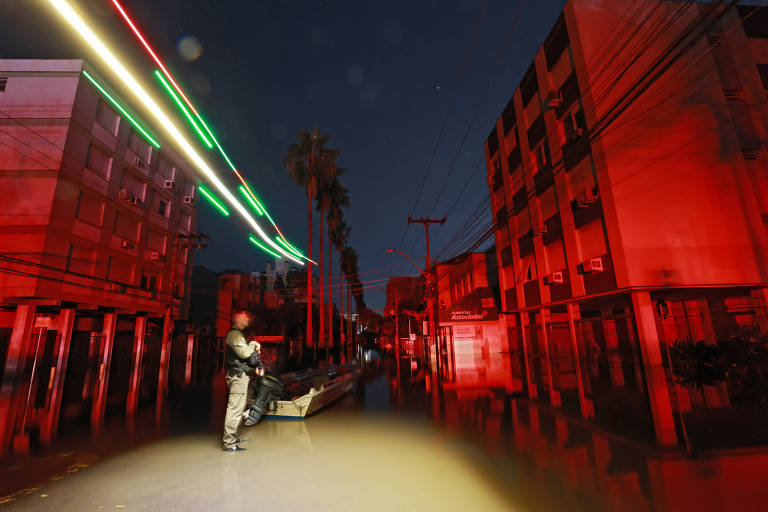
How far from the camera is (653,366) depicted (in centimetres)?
1089

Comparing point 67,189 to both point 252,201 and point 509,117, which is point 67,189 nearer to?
point 252,201

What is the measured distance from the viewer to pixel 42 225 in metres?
16.4

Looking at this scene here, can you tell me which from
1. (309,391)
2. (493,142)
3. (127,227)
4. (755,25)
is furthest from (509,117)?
(127,227)

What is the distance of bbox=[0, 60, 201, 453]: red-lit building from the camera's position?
14.1m

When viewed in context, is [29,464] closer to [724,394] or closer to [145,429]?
[145,429]

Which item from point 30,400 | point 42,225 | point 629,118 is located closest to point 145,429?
point 30,400

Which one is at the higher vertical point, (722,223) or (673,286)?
(722,223)

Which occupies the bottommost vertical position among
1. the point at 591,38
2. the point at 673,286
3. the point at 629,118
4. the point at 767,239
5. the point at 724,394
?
the point at 724,394

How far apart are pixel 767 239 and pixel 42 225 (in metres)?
30.8

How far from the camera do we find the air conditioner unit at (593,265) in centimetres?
1329

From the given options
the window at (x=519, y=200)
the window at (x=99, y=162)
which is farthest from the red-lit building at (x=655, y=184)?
the window at (x=99, y=162)

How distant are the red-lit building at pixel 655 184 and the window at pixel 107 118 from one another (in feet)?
81.9

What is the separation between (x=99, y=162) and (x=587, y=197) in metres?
25.9

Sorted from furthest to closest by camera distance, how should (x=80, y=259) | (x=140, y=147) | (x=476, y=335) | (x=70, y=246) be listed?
(x=476, y=335) → (x=140, y=147) → (x=80, y=259) → (x=70, y=246)
